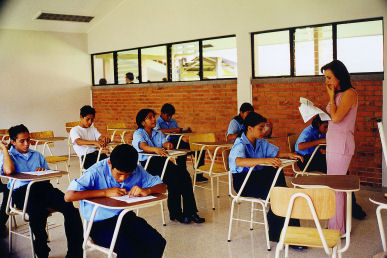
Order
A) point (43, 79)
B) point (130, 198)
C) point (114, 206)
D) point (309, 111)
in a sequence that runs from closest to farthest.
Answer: point (114, 206)
point (130, 198)
point (309, 111)
point (43, 79)

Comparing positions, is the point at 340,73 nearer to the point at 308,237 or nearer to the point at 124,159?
the point at 308,237

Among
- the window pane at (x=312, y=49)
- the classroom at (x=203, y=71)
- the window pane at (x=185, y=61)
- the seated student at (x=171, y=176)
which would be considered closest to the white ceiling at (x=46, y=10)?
the classroom at (x=203, y=71)

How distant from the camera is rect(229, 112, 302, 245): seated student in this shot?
4.16m

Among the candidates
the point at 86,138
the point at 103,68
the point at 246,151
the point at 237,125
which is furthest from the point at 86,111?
the point at 103,68

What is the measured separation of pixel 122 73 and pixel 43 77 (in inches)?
69.9

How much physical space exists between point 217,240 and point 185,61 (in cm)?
→ 501

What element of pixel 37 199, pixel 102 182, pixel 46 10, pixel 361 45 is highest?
pixel 46 10

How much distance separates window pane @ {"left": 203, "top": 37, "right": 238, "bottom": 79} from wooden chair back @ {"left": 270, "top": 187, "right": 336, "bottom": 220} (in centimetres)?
523

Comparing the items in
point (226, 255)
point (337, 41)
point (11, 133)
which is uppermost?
point (337, 41)

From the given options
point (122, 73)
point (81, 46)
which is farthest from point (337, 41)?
point (81, 46)

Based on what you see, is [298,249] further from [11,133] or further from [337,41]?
[337,41]

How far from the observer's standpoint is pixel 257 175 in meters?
4.30

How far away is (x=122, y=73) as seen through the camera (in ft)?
33.6

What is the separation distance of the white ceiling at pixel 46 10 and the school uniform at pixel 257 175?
6.36 metres
